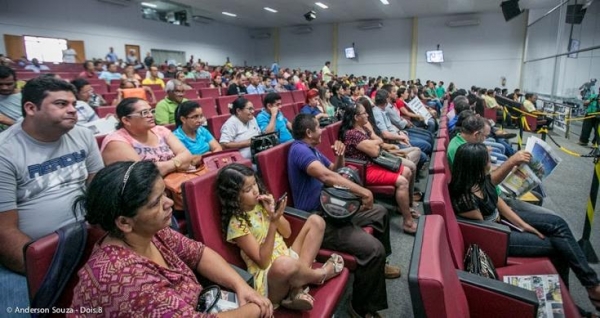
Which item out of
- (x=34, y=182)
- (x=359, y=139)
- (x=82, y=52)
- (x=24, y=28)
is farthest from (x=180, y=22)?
(x=34, y=182)

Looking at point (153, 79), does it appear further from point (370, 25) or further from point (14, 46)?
point (370, 25)

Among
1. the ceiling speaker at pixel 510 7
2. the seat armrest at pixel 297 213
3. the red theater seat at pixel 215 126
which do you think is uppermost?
the ceiling speaker at pixel 510 7

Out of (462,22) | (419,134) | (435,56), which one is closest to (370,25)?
(435,56)

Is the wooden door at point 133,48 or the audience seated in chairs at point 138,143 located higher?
the wooden door at point 133,48

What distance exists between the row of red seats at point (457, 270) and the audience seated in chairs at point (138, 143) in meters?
1.39

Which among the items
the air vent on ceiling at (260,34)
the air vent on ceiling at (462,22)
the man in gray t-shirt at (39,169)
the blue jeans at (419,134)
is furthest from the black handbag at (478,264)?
the air vent on ceiling at (260,34)

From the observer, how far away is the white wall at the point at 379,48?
14445mm

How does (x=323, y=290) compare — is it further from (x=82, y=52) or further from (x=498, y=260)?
(x=82, y=52)

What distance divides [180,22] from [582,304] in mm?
15055

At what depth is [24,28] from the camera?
9289mm

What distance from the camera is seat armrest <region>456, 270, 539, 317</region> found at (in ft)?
3.72

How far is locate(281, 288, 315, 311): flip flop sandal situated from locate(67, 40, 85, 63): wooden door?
39.2 ft

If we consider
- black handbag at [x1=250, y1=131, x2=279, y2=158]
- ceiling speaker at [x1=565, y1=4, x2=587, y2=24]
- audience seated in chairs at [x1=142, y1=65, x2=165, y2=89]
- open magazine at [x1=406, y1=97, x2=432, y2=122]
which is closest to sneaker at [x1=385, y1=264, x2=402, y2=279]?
black handbag at [x1=250, y1=131, x2=279, y2=158]

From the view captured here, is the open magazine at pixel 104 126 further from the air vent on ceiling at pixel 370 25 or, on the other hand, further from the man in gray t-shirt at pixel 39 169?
the air vent on ceiling at pixel 370 25
